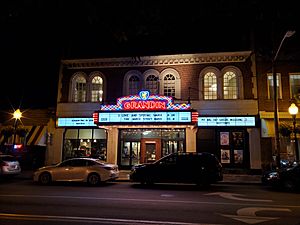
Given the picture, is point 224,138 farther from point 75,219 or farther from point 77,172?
point 75,219

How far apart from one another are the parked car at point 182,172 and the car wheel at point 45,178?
4.52 metres

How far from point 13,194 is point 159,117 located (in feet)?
34.6

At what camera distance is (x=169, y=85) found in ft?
69.6

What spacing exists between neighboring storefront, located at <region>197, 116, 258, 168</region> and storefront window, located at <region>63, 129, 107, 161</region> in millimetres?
7860

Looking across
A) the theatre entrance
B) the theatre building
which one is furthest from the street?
the theatre entrance

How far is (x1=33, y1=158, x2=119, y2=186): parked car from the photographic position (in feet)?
45.8

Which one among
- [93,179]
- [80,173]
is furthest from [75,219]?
[80,173]

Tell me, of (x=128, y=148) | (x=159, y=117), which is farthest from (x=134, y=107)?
(x=128, y=148)

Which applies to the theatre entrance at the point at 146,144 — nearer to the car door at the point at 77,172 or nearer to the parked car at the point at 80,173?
the parked car at the point at 80,173

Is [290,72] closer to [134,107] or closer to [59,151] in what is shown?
[134,107]

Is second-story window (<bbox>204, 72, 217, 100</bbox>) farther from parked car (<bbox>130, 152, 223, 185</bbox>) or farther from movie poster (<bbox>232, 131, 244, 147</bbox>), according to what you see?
parked car (<bbox>130, 152, 223, 185</bbox>)

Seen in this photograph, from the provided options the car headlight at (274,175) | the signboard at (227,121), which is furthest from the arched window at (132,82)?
the car headlight at (274,175)

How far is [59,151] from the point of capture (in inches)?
853

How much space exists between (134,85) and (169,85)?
9.70 feet
